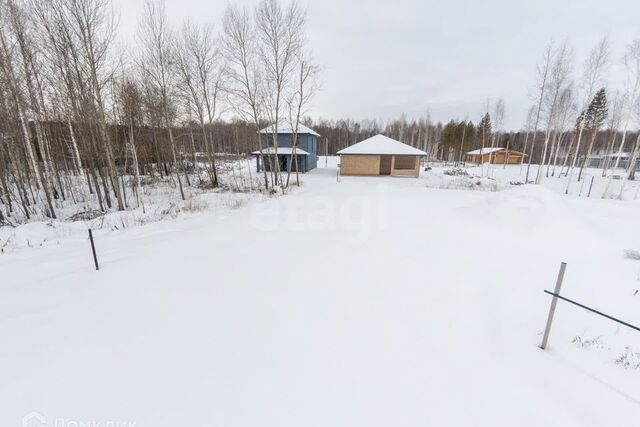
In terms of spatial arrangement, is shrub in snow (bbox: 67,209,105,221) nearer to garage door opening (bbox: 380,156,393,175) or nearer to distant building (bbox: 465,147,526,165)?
garage door opening (bbox: 380,156,393,175)

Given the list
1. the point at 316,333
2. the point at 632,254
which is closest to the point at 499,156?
the point at 632,254

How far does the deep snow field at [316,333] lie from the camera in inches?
92.5

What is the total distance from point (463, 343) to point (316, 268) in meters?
2.64

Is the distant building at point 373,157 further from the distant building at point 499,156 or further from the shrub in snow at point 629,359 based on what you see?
the distant building at point 499,156

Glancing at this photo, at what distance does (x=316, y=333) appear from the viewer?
3254 mm

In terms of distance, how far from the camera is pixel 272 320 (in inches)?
137

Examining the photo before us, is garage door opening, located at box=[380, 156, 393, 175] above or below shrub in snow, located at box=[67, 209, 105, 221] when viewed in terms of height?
above

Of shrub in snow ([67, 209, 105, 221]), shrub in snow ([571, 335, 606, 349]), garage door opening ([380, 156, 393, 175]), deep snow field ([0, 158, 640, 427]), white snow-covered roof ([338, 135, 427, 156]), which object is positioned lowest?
shrub in snow ([67, 209, 105, 221])

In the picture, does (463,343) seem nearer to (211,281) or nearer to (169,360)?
(169,360)

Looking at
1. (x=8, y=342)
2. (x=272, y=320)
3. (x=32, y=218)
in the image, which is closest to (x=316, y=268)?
(x=272, y=320)

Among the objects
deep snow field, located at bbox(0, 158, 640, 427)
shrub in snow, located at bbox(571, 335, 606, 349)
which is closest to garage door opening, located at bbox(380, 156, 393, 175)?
deep snow field, located at bbox(0, 158, 640, 427)

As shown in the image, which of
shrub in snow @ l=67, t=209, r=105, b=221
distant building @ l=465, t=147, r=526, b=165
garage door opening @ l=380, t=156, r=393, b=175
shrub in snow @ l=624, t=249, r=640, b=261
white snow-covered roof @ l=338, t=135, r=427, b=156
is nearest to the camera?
shrub in snow @ l=624, t=249, r=640, b=261

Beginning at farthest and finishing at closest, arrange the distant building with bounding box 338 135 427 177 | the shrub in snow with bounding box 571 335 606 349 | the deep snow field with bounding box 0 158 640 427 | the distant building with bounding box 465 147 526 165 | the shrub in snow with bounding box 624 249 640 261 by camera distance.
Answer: the distant building with bounding box 465 147 526 165 < the distant building with bounding box 338 135 427 177 < the shrub in snow with bounding box 624 249 640 261 < the shrub in snow with bounding box 571 335 606 349 < the deep snow field with bounding box 0 158 640 427

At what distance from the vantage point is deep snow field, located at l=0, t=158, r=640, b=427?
235 cm
